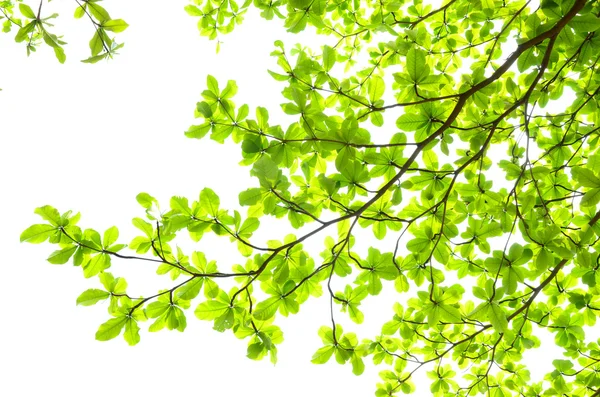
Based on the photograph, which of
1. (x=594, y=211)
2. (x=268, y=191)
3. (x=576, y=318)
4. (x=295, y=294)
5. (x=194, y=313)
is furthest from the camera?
(x=576, y=318)

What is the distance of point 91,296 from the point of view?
1.67 metres

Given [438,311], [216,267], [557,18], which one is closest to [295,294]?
[216,267]

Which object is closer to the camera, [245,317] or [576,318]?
[245,317]

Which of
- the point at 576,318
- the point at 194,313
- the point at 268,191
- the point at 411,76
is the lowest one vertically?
the point at 194,313

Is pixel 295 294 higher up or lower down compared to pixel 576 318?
lower down

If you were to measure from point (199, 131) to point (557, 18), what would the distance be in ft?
5.39

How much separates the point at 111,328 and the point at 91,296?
6.3 inches

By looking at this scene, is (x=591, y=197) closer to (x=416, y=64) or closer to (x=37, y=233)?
(x=416, y=64)

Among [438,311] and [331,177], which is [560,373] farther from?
[331,177]

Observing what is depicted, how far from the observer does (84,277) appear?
5.60 feet

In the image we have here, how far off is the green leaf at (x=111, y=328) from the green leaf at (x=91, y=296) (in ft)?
0.34

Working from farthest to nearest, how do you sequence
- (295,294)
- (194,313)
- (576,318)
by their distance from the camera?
(576,318)
(295,294)
(194,313)

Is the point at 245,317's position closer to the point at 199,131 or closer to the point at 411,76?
the point at 199,131

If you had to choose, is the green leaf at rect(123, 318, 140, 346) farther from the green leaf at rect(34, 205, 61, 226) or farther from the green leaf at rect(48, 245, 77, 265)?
the green leaf at rect(34, 205, 61, 226)
